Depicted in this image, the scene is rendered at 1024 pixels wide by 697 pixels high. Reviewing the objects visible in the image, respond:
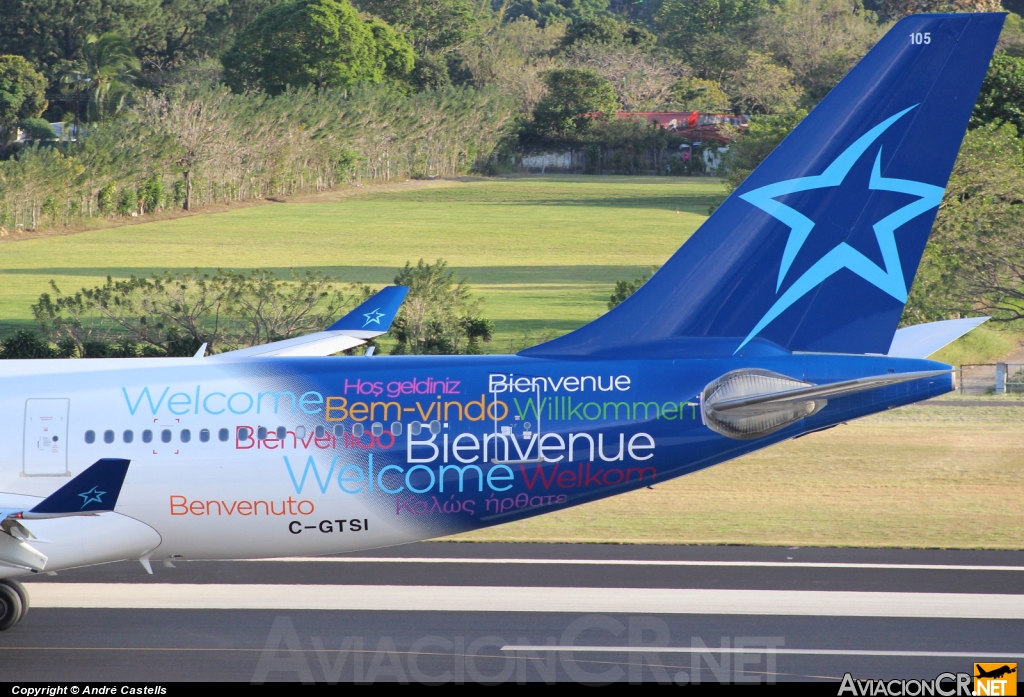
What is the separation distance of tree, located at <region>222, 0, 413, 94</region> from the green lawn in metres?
22.3

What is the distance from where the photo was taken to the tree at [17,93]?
110m

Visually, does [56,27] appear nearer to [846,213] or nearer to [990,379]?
[990,379]

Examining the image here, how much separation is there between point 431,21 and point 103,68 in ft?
142

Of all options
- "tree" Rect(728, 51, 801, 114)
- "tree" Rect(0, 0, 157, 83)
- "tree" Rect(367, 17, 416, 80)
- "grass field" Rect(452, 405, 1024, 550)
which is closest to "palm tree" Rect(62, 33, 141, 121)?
"tree" Rect(0, 0, 157, 83)

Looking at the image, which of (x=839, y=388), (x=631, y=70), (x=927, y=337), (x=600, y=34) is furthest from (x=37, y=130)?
(x=839, y=388)

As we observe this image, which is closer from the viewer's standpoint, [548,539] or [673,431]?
[673,431]

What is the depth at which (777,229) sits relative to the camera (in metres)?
14.6

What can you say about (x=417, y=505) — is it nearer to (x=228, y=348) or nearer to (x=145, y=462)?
(x=145, y=462)

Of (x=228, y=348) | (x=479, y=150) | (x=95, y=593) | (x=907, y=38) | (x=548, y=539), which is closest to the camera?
(x=907, y=38)

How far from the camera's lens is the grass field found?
19797 mm

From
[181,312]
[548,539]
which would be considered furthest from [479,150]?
[548,539]

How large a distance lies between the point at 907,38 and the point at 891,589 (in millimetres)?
7450

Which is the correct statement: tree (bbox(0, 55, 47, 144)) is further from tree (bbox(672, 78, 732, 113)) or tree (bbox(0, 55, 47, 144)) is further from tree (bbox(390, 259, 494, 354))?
tree (bbox(390, 259, 494, 354))

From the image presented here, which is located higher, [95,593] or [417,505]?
[417,505]
